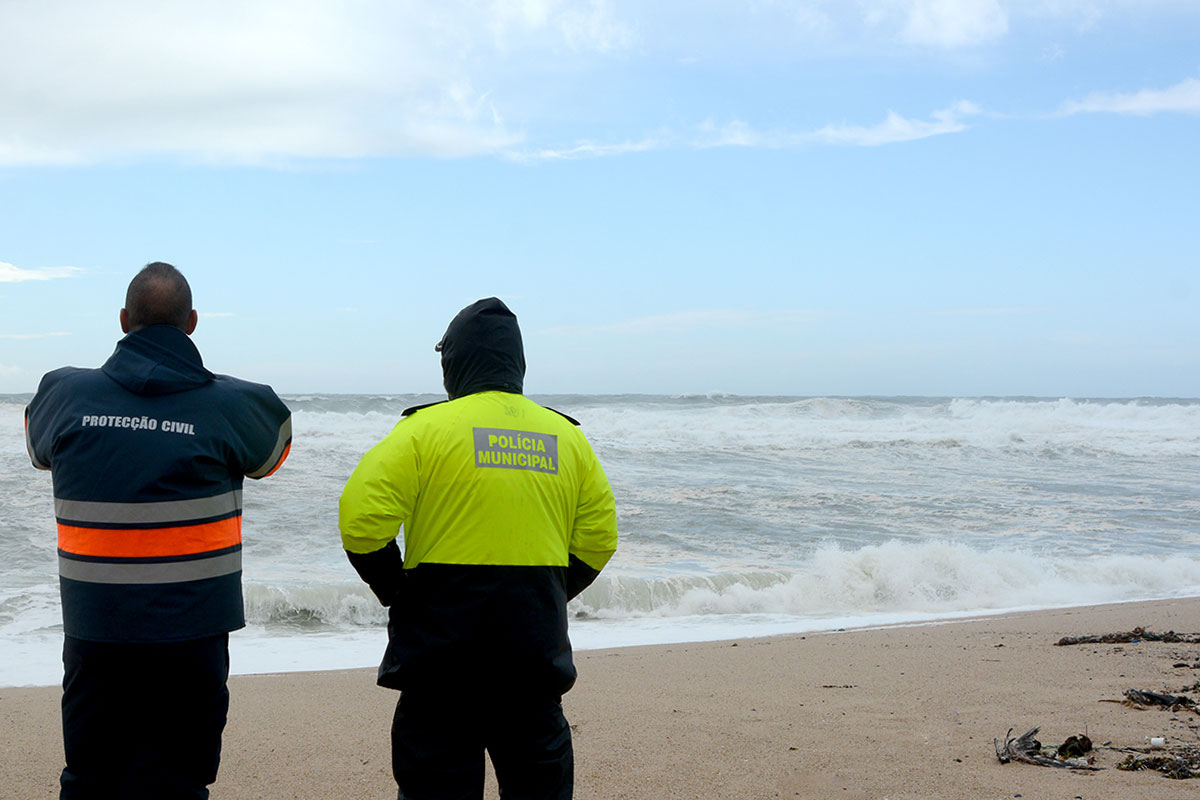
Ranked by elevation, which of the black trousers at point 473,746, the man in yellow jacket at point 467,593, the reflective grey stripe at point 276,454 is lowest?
the black trousers at point 473,746

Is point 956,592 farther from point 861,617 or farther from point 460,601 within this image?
point 460,601

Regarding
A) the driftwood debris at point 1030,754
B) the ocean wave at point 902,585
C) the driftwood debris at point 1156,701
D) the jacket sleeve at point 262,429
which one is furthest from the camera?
the ocean wave at point 902,585

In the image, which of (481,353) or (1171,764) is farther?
(1171,764)

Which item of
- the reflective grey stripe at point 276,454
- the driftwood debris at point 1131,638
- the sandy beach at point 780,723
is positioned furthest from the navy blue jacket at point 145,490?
the driftwood debris at point 1131,638

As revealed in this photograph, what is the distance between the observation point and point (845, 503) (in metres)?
15.7

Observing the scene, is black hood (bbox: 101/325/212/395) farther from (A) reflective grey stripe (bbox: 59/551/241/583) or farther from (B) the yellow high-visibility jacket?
(B) the yellow high-visibility jacket

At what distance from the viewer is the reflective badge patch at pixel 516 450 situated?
2.53 metres

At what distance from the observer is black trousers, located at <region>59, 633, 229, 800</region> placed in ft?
8.02

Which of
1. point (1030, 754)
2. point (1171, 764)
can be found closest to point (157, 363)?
point (1030, 754)

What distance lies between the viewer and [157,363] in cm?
259

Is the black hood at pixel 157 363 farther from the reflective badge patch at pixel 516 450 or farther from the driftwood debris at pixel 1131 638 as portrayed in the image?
the driftwood debris at pixel 1131 638

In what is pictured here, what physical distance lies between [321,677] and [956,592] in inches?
271

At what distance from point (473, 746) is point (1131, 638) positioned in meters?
6.17

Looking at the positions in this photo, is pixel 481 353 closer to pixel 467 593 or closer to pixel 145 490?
pixel 467 593
